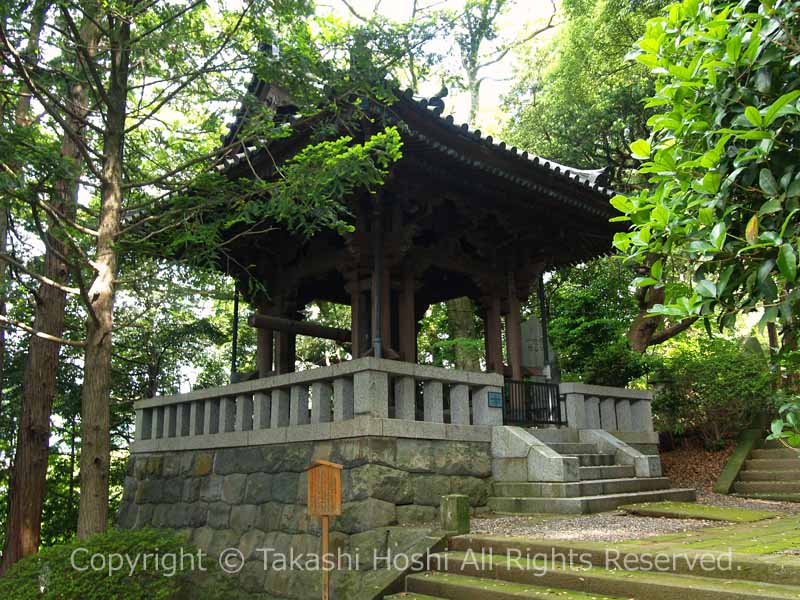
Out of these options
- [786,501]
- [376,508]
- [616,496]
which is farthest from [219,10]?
[786,501]

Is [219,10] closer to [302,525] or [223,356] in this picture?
[302,525]

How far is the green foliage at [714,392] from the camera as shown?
11.7 m

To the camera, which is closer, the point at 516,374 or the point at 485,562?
the point at 485,562

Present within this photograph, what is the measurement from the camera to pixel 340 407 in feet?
23.0

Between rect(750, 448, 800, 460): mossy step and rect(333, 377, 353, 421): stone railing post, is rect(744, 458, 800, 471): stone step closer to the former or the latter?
rect(750, 448, 800, 460): mossy step

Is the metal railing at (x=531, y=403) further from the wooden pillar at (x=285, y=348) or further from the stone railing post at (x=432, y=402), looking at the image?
the wooden pillar at (x=285, y=348)

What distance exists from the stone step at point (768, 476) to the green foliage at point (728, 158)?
866cm

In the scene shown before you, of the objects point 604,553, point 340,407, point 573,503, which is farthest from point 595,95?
point 604,553

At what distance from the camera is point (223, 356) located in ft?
58.2

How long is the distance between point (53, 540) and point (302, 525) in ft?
35.3

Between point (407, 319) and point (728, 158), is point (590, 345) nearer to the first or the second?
point (407, 319)

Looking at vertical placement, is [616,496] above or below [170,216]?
below

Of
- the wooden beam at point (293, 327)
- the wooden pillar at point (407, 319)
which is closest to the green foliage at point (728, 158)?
the wooden pillar at point (407, 319)

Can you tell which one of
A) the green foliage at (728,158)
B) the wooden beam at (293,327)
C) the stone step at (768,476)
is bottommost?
the stone step at (768,476)
